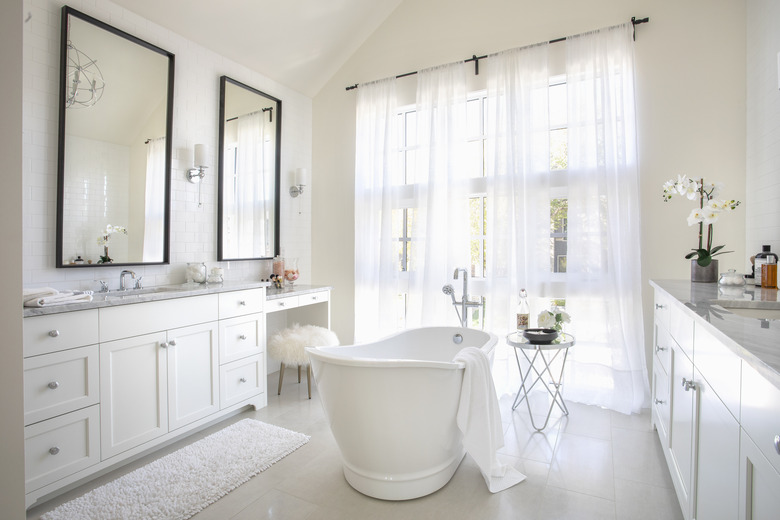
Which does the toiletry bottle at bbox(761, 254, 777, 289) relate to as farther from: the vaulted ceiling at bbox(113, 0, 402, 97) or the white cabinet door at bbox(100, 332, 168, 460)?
the vaulted ceiling at bbox(113, 0, 402, 97)

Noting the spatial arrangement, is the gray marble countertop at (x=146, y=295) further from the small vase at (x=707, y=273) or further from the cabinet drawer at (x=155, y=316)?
the small vase at (x=707, y=273)

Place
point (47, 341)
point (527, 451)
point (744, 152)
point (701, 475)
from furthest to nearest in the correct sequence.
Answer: point (744, 152), point (527, 451), point (47, 341), point (701, 475)

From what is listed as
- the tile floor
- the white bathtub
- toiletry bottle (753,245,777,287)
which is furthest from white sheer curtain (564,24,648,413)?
the white bathtub

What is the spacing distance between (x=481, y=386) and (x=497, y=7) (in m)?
3.15

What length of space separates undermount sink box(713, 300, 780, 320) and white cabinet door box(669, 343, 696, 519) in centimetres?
26

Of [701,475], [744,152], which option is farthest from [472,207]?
[701,475]

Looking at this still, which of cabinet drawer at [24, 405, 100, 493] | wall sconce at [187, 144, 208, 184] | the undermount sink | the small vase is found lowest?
cabinet drawer at [24, 405, 100, 493]

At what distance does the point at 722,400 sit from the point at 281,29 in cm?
385

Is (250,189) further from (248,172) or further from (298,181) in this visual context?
(298,181)

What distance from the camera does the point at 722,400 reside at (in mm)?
1126

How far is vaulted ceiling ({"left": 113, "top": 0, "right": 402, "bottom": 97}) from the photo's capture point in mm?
3020

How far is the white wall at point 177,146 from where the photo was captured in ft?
7.58

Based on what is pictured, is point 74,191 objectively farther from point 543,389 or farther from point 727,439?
point 543,389

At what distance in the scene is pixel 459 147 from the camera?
3.56 meters
